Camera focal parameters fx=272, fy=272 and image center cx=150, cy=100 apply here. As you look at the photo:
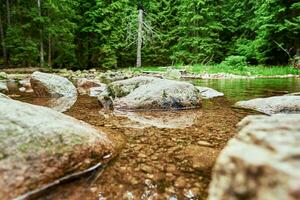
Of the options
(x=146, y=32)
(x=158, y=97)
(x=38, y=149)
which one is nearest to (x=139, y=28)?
(x=146, y=32)

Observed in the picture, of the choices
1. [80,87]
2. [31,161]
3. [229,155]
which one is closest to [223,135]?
→ [31,161]

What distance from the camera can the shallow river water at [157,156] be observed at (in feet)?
5.44

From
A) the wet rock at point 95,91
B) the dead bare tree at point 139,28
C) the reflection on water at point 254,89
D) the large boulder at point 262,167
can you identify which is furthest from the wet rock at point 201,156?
the dead bare tree at point 139,28

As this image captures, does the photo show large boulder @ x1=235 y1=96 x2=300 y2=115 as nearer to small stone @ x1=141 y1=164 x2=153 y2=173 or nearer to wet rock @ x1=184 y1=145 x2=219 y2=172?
wet rock @ x1=184 y1=145 x2=219 y2=172

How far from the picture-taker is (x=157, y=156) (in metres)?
2.25

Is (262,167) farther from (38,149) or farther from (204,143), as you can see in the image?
(204,143)

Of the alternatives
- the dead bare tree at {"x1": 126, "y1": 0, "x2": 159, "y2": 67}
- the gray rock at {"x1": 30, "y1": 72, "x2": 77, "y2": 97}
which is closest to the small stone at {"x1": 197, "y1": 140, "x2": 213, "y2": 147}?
the gray rock at {"x1": 30, "y1": 72, "x2": 77, "y2": 97}

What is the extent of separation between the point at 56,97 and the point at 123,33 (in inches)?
633

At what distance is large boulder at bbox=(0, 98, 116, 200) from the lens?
1.59 m

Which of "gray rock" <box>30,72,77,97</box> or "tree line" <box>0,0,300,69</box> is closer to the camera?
"gray rock" <box>30,72,77,97</box>

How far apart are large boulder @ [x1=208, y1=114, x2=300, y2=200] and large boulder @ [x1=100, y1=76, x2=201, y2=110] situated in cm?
346

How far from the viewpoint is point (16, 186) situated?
1.54 m

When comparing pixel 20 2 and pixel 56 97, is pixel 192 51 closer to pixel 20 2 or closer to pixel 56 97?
pixel 20 2

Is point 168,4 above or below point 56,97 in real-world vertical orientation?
above
